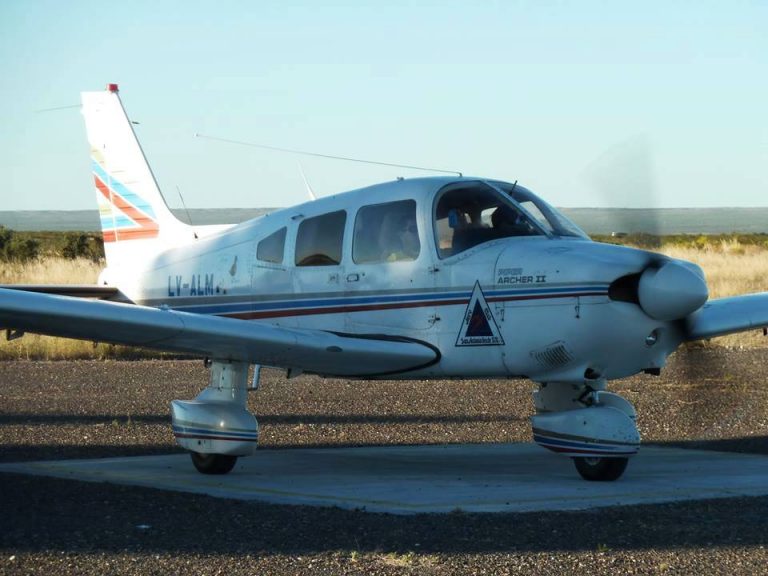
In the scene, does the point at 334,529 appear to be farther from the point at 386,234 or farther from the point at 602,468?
the point at 386,234

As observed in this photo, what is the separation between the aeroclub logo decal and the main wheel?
4.40 ft

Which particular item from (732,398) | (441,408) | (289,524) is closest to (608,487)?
(289,524)

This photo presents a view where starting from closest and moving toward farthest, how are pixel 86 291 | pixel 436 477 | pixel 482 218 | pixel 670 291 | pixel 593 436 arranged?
pixel 670 291
pixel 593 436
pixel 436 477
pixel 482 218
pixel 86 291

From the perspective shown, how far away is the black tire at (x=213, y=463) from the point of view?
11141 millimetres

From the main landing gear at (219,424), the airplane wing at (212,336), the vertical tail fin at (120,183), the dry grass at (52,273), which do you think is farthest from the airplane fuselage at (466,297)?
the dry grass at (52,273)

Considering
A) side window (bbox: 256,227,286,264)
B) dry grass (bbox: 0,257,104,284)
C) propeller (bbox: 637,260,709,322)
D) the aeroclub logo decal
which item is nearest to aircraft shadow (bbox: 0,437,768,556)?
propeller (bbox: 637,260,709,322)

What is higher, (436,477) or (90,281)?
(436,477)

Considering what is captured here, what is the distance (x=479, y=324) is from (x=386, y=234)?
4.59 ft

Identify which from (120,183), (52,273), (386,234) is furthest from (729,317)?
(52,273)

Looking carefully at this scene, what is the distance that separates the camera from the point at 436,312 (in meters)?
10.8

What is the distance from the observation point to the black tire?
36.6 ft

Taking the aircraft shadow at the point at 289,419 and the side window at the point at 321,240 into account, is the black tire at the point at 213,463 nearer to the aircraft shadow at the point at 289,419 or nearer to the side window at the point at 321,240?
the side window at the point at 321,240

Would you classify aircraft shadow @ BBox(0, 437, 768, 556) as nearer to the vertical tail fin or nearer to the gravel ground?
the gravel ground

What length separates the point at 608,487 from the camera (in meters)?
10.0
